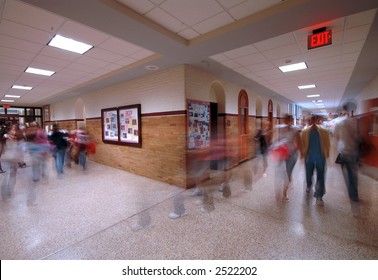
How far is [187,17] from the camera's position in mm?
2723

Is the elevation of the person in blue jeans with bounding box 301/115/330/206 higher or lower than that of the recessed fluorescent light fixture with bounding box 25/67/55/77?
lower

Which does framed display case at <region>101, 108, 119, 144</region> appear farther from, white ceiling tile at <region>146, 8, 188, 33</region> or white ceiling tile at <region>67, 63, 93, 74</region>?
white ceiling tile at <region>146, 8, 188, 33</region>

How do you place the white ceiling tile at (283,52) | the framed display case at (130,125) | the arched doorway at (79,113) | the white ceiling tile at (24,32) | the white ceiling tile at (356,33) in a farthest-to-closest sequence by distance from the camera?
the arched doorway at (79,113) < the framed display case at (130,125) < the white ceiling tile at (283,52) < the white ceiling tile at (356,33) < the white ceiling tile at (24,32)

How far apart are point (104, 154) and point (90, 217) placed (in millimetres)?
4418

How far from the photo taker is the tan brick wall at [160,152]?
14.8 ft

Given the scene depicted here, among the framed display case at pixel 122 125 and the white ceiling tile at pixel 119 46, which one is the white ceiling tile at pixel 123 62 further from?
the framed display case at pixel 122 125

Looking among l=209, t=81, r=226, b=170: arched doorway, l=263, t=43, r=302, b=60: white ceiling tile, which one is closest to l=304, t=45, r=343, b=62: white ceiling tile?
l=263, t=43, r=302, b=60: white ceiling tile

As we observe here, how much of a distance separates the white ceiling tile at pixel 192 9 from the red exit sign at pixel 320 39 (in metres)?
1.71

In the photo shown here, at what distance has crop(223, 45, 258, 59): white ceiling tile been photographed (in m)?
3.66

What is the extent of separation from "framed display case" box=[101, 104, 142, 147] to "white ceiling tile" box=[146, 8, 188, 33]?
113 inches

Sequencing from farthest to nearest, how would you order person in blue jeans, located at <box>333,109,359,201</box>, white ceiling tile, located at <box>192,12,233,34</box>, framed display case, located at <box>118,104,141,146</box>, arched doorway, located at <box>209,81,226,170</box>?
arched doorway, located at <box>209,81,226,170</box>
framed display case, located at <box>118,104,141,146</box>
person in blue jeans, located at <box>333,109,359,201</box>
white ceiling tile, located at <box>192,12,233,34</box>

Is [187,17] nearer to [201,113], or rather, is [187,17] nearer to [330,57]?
[201,113]

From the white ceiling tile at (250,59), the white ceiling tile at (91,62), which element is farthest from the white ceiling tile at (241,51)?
the white ceiling tile at (91,62)

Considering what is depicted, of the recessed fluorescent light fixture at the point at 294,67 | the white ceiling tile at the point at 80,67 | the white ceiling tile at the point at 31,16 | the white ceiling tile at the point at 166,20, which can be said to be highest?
the white ceiling tile at the point at 80,67
